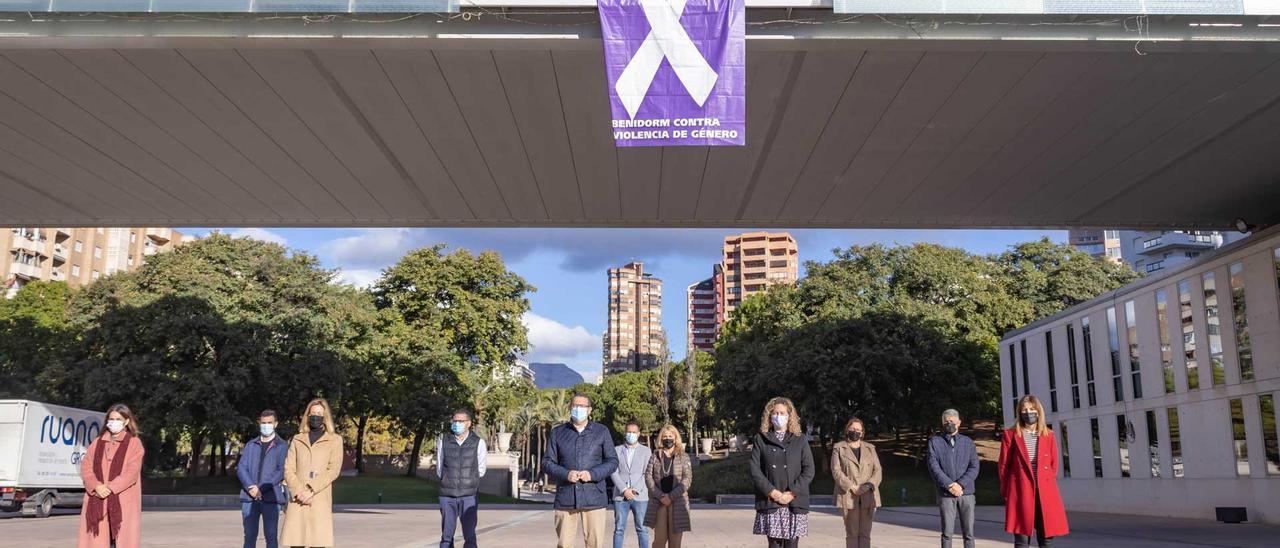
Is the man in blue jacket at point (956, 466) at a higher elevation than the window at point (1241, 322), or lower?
lower

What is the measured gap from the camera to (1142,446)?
25.9m

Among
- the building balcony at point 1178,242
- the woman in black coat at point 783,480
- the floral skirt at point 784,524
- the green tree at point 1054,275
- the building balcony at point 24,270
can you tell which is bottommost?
the floral skirt at point 784,524

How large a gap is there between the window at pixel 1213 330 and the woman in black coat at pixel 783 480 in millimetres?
18809

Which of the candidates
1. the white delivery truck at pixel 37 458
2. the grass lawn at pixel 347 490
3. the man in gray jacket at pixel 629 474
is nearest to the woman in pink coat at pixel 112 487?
the man in gray jacket at pixel 629 474

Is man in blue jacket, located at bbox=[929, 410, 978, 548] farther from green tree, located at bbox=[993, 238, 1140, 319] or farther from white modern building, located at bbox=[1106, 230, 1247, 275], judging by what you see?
white modern building, located at bbox=[1106, 230, 1247, 275]

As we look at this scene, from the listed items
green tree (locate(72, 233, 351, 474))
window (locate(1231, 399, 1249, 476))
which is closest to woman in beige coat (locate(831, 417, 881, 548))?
window (locate(1231, 399, 1249, 476))

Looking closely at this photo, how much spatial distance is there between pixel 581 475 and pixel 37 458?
968 inches

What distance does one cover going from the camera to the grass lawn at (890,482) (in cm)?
4116

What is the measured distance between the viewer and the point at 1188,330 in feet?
77.5

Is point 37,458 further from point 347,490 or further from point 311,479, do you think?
point 311,479

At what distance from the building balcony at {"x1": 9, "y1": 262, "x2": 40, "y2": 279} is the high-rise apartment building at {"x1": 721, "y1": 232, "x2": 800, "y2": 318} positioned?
113 metres

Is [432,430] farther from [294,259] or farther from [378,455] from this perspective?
[378,455]

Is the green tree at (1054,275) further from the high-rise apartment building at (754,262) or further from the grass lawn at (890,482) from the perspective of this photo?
the high-rise apartment building at (754,262)

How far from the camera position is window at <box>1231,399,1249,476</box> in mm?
21484
